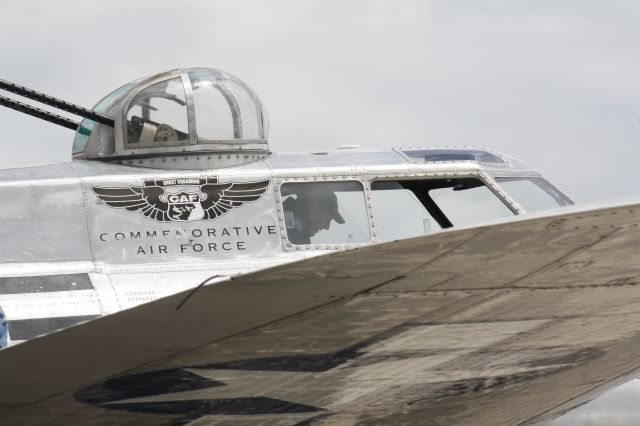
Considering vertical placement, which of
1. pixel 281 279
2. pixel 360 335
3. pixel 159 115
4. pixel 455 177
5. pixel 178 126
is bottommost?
pixel 360 335

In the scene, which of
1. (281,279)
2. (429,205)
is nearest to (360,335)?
(281,279)

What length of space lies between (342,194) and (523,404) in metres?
2.44

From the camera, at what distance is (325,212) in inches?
363

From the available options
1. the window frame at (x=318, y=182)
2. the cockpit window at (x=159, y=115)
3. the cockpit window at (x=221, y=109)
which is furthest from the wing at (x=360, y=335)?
the cockpit window at (x=159, y=115)

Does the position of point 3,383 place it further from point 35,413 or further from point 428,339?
point 428,339

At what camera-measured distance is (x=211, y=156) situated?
9.39m

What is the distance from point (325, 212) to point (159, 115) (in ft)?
5.67

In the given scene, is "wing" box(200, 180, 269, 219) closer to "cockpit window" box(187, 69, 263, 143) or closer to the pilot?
the pilot

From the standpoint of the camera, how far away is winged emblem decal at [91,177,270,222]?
28.8ft

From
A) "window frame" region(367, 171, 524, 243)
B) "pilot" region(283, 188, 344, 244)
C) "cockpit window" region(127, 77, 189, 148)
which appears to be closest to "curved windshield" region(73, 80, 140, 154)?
"cockpit window" region(127, 77, 189, 148)

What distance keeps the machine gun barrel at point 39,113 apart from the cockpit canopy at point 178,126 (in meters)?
0.48

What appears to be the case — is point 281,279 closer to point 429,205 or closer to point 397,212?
point 397,212

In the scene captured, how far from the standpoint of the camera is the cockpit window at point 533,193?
1008 cm

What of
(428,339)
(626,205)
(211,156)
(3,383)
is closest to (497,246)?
(626,205)
